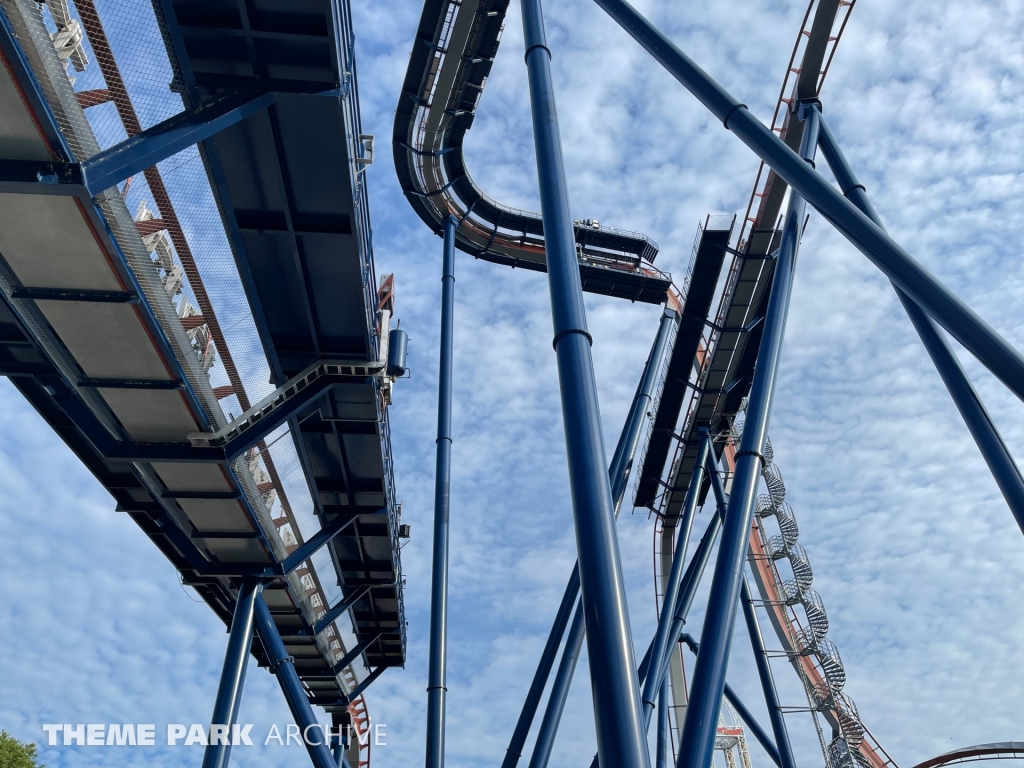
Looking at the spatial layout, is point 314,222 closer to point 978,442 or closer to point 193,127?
point 193,127

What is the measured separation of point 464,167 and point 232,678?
44.1 ft

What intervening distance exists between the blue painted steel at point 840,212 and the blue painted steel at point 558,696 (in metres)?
7.09

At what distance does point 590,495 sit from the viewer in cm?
477

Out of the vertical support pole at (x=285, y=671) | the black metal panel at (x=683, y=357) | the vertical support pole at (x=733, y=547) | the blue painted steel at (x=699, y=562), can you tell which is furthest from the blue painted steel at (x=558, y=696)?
the black metal panel at (x=683, y=357)

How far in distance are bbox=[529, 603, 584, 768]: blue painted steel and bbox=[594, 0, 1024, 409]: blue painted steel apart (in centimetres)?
709

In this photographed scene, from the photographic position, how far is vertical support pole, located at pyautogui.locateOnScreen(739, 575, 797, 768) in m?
14.6

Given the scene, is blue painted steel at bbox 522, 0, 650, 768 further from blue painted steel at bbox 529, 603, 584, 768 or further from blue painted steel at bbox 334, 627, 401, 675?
blue painted steel at bbox 334, 627, 401, 675

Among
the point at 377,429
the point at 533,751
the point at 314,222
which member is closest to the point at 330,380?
the point at 377,429

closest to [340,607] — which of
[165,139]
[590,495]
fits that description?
[165,139]

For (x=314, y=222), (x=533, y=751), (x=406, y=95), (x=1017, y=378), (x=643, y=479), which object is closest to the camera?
(x=1017, y=378)

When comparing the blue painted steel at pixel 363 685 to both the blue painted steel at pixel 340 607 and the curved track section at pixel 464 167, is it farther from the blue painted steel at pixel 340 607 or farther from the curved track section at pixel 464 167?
the curved track section at pixel 464 167

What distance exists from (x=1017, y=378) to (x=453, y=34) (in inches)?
536

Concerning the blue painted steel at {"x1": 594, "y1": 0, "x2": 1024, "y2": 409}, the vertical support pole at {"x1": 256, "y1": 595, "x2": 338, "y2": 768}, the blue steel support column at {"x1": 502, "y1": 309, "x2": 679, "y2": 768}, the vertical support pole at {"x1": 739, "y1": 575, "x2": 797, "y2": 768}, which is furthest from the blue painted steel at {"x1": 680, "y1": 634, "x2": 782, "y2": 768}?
the blue painted steel at {"x1": 594, "y1": 0, "x2": 1024, "y2": 409}

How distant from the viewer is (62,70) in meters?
5.82
